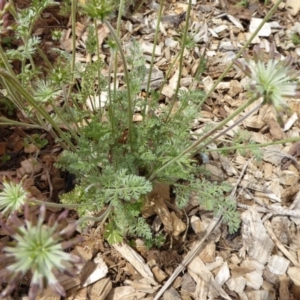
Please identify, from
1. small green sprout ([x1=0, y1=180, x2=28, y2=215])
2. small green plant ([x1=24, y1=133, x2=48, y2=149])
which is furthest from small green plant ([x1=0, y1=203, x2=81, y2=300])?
small green plant ([x1=24, y1=133, x2=48, y2=149])

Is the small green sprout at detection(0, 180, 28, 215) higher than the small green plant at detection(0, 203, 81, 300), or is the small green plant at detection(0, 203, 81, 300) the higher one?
the small green plant at detection(0, 203, 81, 300)

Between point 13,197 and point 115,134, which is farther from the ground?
point 13,197

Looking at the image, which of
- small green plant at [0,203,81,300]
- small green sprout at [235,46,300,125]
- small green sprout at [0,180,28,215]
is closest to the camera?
small green plant at [0,203,81,300]

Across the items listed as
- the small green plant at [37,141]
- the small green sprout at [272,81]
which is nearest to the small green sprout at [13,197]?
the small green sprout at [272,81]

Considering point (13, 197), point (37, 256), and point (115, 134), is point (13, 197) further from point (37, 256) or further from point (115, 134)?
point (115, 134)

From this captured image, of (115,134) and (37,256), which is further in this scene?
(115,134)

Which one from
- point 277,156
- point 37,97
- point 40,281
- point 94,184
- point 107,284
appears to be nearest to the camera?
point 40,281

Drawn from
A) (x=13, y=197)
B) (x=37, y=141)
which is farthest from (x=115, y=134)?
(x=13, y=197)

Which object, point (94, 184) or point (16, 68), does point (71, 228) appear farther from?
point (16, 68)

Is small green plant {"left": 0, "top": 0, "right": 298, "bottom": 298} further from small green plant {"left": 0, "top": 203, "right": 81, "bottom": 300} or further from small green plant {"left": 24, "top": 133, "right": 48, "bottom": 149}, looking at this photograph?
small green plant {"left": 24, "top": 133, "right": 48, "bottom": 149}

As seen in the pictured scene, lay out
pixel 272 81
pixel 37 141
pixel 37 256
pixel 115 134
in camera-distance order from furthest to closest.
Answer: pixel 37 141
pixel 115 134
pixel 272 81
pixel 37 256

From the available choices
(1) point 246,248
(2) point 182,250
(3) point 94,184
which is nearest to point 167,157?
(3) point 94,184
